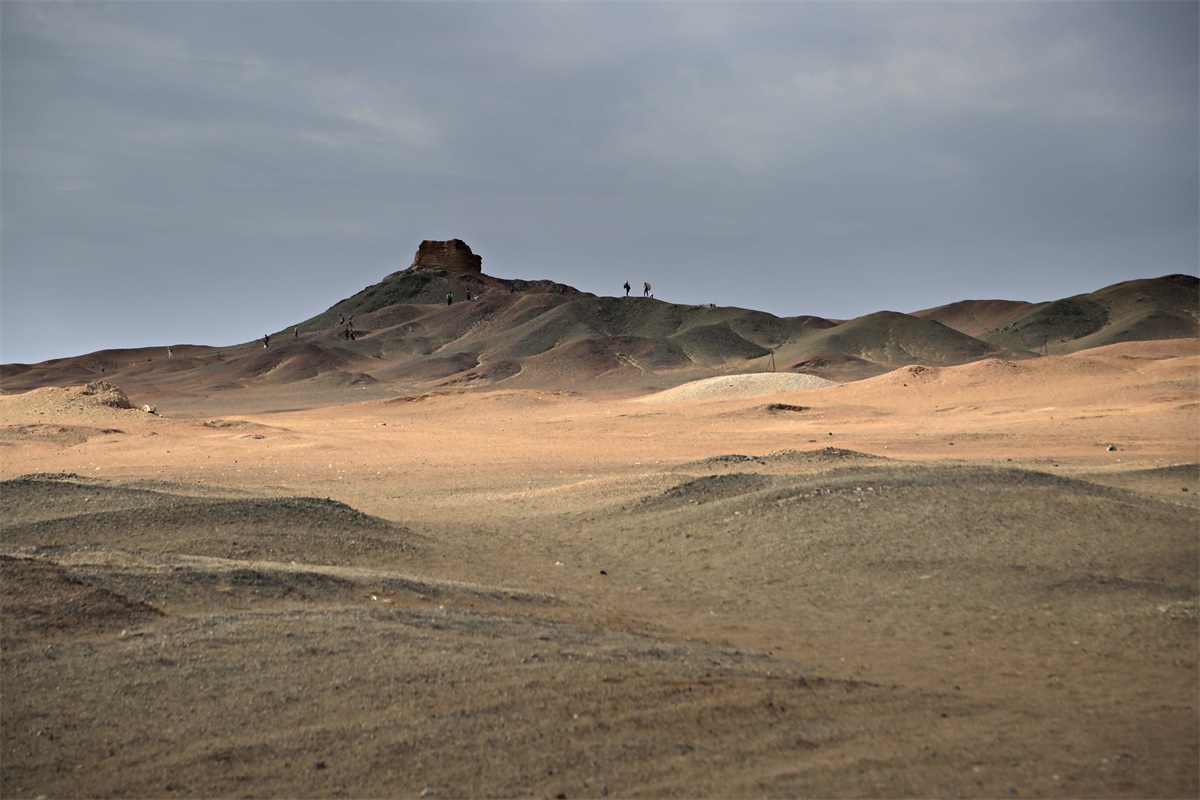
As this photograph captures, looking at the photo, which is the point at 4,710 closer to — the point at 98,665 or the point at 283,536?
the point at 98,665

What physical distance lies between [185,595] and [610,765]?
13.7ft

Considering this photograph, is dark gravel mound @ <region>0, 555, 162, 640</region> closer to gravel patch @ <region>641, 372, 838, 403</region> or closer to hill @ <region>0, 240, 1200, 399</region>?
gravel patch @ <region>641, 372, 838, 403</region>

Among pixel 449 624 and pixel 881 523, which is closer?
pixel 449 624

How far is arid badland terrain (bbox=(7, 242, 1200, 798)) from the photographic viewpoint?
5016 millimetres

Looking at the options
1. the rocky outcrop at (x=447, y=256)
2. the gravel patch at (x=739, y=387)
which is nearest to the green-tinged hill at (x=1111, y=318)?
the gravel patch at (x=739, y=387)

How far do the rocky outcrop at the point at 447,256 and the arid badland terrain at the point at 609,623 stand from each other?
413ft

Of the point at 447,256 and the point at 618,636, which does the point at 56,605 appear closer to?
the point at 618,636

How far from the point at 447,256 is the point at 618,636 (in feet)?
476

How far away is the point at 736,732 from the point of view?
17.8 ft

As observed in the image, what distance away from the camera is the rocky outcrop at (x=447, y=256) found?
148000 mm

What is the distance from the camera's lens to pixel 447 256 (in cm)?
14875

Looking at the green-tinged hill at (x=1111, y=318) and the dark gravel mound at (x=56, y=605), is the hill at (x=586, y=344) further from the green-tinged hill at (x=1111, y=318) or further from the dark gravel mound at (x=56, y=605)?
the dark gravel mound at (x=56, y=605)

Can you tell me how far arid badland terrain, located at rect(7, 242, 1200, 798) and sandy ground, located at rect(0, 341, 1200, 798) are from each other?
3cm

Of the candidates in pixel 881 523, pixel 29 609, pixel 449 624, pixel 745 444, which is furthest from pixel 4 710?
pixel 745 444
